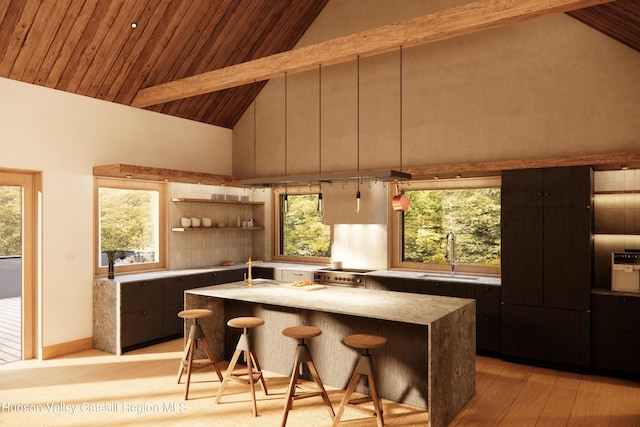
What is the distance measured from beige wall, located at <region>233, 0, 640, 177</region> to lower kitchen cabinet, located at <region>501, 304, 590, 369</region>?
1.84 m

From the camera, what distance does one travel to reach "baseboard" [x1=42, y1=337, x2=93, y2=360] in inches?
211

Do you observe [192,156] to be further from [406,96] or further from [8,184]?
[406,96]

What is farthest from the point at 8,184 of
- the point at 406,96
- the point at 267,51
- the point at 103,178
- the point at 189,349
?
the point at 406,96

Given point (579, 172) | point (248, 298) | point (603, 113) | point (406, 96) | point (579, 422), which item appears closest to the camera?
point (579, 422)

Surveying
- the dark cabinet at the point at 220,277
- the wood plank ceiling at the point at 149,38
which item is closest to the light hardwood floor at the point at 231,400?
the dark cabinet at the point at 220,277

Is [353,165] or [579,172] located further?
[353,165]

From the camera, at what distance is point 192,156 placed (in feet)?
24.1

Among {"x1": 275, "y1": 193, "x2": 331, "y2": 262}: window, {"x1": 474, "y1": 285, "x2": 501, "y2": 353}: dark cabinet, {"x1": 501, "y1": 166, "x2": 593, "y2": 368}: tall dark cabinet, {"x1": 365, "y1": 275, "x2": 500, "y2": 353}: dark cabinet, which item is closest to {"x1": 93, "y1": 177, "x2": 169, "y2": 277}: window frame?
{"x1": 275, "y1": 193, "x2": 331, "y2": 262}: window

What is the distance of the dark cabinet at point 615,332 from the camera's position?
14.9 ft

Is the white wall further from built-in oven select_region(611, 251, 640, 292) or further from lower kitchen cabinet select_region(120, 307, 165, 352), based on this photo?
built-in oven select_region(611, 251, 640, 292)

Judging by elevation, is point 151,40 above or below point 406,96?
above

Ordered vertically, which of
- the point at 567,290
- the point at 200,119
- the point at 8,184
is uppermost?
the point at 200,119

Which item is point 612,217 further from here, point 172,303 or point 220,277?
point 172,303

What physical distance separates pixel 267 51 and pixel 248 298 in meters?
4.28
